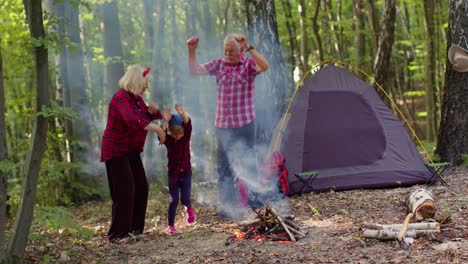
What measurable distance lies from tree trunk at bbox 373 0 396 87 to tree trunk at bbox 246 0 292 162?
426 cm

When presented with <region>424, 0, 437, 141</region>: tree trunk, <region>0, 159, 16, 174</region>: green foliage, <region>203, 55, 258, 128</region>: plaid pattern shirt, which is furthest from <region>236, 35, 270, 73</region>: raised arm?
<region>424, 0, 437, 141</region>: tree trunk

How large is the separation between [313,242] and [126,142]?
79.0 inches

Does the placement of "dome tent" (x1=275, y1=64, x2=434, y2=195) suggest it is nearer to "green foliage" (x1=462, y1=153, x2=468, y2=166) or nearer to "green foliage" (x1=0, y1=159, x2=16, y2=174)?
"green foliage" (x1=462, y1=153, x2=468, y2=166)

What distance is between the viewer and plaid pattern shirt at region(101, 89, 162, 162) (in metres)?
4.82

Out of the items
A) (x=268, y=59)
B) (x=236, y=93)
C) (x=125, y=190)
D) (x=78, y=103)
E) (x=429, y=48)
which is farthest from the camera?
(x=429, y=48)

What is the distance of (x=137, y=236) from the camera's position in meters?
5.18

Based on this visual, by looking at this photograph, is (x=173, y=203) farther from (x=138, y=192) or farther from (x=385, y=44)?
(x=385, y=44)

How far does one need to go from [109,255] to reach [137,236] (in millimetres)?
567

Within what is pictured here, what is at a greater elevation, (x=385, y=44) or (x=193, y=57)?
(x=385, y=44)

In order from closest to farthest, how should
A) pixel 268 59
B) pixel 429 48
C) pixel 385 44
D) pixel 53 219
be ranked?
pixel 53 219 → pixel 268 59 → pixel 385 44 → pixel 429 48

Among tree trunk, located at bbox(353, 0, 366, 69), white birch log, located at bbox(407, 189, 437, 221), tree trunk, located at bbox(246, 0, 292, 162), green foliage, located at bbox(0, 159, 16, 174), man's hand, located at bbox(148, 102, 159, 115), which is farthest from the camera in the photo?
tree trunk, located at bbox(353, 0, 366, 69)

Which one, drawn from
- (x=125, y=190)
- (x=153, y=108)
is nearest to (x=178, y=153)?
(x=153, y=108)

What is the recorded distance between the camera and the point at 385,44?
1062 centimetres

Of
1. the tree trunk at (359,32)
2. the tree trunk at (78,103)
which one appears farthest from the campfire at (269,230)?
the tree trunk at (359,32)
